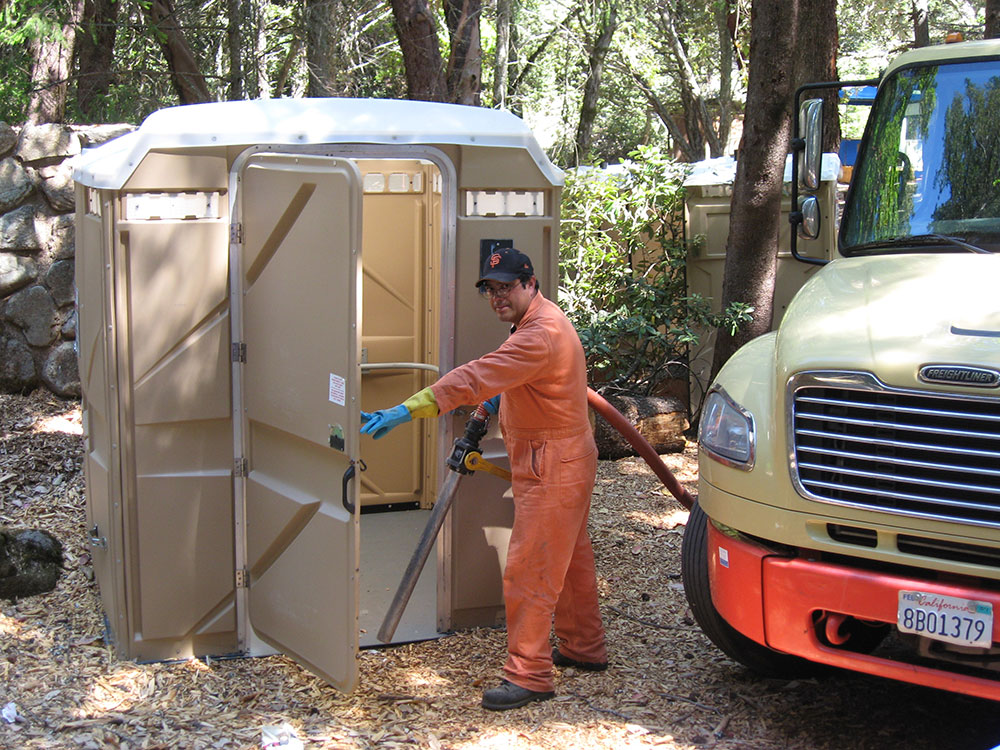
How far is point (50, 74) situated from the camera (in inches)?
416

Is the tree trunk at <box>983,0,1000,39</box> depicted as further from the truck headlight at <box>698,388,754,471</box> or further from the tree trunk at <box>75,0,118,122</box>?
the tree trunk at <box>75,0,118,122</box>

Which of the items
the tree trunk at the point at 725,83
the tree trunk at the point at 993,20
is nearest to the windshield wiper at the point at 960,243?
the tree trunk at the point at 993,20

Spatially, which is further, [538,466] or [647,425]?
[647,425]

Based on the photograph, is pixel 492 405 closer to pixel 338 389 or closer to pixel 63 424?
pixel 338 389

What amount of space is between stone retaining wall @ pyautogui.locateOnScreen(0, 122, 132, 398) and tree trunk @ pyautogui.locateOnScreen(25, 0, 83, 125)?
1.34m

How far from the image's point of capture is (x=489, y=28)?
2677 cm

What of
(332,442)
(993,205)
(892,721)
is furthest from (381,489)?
(993,205)

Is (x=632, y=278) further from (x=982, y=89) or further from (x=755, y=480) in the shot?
(x=755, y=480)

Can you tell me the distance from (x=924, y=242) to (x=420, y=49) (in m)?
6.19

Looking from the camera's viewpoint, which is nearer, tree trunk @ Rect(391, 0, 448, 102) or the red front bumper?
the red front bumper

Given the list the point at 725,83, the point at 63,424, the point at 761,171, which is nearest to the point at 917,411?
the point at 761,171

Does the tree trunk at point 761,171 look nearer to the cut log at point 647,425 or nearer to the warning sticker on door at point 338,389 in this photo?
the cut log at point 647,425

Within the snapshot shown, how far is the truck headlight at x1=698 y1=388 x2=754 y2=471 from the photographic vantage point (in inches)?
164

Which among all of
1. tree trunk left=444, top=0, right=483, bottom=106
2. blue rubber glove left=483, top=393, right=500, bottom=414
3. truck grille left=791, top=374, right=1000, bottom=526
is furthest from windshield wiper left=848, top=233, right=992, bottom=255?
tree trunk left=444, top=0, right=483, bottom=106
